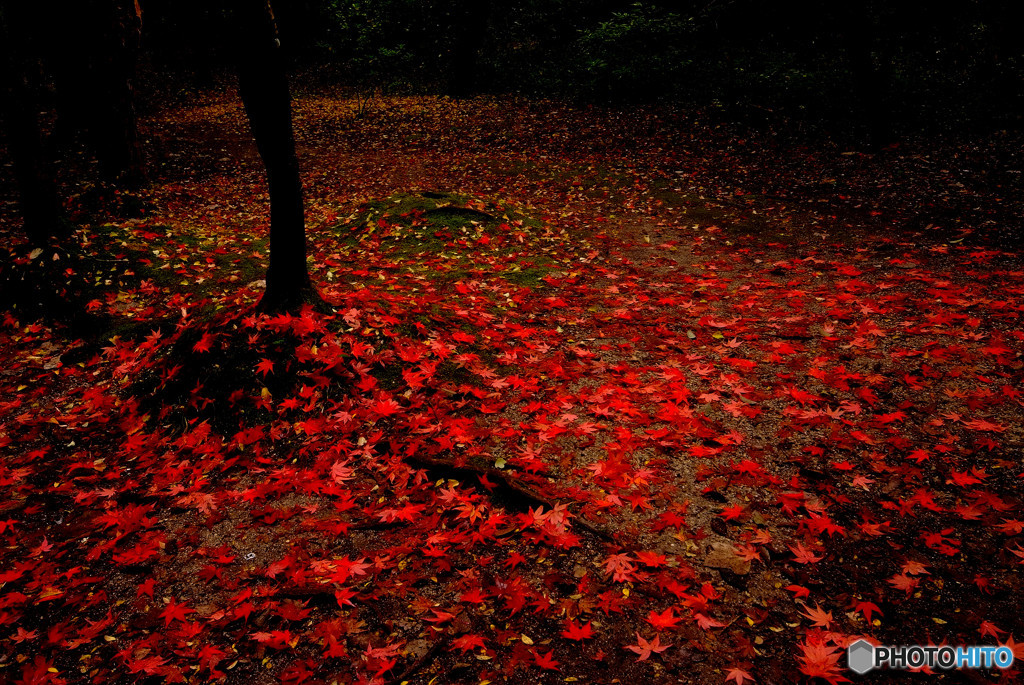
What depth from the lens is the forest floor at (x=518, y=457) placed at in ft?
8.55

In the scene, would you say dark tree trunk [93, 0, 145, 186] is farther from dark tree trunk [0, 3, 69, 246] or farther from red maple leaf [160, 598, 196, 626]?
red maple leaf [160, 598, 196, 626]

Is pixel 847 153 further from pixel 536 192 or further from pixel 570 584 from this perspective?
pixel 570 584

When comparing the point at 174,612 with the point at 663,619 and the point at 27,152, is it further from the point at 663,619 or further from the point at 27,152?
the point at 27,152

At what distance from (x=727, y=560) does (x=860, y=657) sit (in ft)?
2.39

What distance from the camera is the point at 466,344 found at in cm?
514

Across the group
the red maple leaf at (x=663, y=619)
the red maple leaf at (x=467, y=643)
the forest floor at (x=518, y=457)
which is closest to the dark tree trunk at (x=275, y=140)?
the forest floor at (x=518, y=457)

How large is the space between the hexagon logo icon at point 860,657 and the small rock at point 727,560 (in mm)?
571

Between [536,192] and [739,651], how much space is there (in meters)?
9.61

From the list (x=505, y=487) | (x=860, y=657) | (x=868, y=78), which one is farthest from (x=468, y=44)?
(x=860, y=657)

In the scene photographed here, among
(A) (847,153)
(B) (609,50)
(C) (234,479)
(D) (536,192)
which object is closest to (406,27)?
(B) (609,50)

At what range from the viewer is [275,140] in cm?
409

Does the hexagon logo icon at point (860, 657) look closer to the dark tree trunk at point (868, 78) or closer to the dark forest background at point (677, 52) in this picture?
the dark forest background at point (677, 52)

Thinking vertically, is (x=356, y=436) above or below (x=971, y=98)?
below

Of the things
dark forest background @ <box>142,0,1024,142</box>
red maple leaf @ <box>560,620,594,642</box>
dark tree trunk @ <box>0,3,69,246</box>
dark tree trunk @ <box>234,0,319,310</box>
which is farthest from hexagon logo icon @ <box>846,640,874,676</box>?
dark tree trunk @ <box>0,3,69,246</box>
